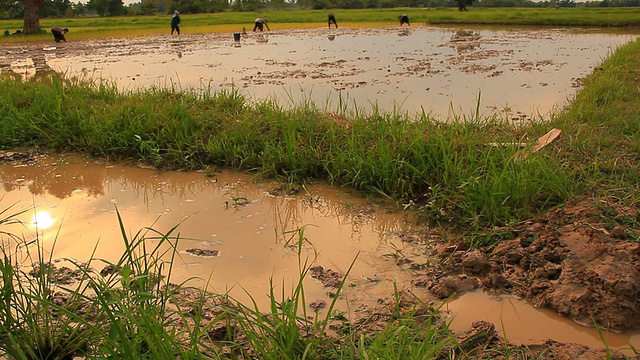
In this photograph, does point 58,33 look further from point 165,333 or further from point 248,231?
point 165,333

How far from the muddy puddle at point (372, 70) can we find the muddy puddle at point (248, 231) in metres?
1.39

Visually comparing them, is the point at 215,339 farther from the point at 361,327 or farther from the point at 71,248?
the point at 71,248

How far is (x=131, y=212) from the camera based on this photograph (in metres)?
3.31

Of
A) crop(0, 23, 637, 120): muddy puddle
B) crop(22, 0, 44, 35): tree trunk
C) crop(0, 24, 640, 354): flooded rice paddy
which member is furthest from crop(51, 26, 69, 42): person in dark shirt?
crop(0, 24, 640, 354): flooded rice paddy

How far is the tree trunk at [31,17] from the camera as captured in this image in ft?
63.7

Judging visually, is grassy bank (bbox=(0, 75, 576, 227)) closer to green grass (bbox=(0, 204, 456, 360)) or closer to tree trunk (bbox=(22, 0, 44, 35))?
green grass (bbox=(0, 204, 456, 360))

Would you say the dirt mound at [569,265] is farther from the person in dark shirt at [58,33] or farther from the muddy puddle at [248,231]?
the person in dark shirt at [58,33]

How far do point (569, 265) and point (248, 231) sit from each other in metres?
1.69

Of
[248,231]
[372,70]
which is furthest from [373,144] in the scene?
[372,70]

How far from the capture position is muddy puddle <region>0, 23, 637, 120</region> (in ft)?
20.1

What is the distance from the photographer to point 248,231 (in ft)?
9.89

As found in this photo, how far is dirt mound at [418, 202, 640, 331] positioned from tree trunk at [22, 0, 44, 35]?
21.4m

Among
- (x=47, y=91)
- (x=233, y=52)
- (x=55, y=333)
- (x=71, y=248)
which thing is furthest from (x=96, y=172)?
(x=233, y=52)

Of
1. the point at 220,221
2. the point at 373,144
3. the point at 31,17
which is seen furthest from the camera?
the point at 31,17
